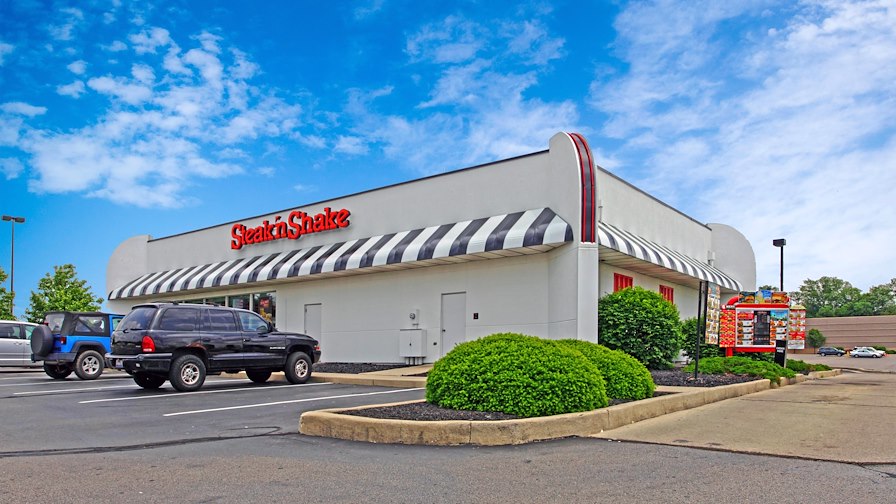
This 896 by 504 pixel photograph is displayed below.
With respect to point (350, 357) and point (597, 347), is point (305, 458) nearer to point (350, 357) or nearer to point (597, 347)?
point (597, 347)

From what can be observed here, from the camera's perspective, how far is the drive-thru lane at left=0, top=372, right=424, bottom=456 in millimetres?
8391

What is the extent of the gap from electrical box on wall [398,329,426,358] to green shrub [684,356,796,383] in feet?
25.8

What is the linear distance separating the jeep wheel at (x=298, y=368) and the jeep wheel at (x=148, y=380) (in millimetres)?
2730

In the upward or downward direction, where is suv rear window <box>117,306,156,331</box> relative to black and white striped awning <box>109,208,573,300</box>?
downward

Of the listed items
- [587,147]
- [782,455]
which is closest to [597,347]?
[782,455]

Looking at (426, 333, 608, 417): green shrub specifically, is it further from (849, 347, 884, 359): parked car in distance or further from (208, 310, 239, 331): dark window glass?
(849, 347, 884, 359): parked car in distance

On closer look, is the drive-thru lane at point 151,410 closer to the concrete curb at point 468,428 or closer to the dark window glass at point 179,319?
the concrete curb at point 468,428

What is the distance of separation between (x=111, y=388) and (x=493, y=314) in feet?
31.9

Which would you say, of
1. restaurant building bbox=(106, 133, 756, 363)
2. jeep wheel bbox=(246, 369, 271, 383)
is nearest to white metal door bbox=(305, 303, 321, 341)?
restaurant building bbox=(106, 133, 756, 363)

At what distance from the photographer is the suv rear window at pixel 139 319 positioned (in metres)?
14.2

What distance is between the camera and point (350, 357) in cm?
2300

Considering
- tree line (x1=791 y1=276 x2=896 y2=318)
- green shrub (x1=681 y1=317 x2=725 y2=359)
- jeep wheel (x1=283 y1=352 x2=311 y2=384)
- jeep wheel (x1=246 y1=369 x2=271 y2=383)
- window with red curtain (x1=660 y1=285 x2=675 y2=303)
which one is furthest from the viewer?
tree line (x1=791 y1=276 x2=896 y2=318)

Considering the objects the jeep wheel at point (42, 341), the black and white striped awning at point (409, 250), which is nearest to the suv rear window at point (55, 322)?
the jeep wheel at point (42, 341)

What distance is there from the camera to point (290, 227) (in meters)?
25.7
